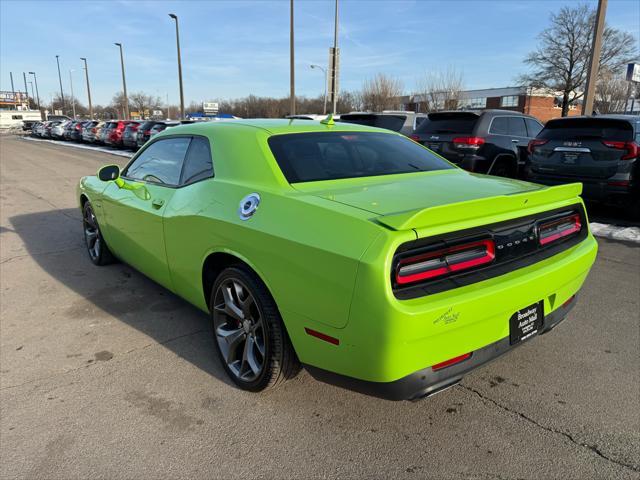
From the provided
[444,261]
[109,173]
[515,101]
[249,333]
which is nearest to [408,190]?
[444,261]

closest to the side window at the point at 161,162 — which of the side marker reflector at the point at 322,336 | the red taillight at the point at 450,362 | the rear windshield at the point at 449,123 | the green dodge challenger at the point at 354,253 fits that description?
the green dodge challenger at the point at 354,253

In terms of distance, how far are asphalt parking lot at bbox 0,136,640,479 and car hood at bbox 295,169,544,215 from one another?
1151 millimetres

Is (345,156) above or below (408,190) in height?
above

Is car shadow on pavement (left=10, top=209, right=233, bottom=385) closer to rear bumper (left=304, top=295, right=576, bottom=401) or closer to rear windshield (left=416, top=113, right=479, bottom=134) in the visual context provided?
rear bumper (left=304, top=295, right=576, bottom=401)

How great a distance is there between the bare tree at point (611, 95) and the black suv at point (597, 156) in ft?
130

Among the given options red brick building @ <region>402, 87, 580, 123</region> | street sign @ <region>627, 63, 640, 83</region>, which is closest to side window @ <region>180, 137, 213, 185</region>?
street sign @ <region>627, 63, 640, 83</region>

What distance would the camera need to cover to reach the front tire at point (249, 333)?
2449mm

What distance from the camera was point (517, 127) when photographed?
366 inches

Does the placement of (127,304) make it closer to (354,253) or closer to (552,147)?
(354,253)

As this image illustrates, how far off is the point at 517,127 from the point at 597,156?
2691 mm

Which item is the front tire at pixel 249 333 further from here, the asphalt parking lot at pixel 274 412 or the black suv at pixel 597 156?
the black suv at pixel 597 156

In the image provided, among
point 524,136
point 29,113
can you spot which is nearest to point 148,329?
point 524,136

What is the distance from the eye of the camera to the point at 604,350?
3.22m

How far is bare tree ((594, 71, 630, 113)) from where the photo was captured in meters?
41.4
